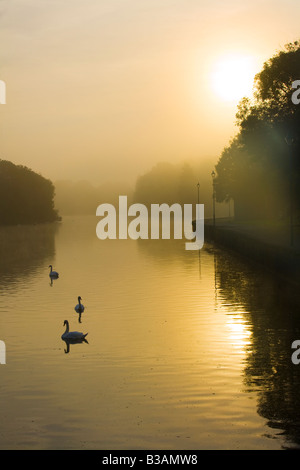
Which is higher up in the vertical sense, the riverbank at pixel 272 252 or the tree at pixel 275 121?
the tree at pixel 275 121

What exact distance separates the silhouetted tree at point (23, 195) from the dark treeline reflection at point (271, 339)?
107 m

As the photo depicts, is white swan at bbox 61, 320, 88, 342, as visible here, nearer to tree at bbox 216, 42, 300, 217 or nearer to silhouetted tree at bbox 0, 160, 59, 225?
tree at bbox 216, 42, 300, 217

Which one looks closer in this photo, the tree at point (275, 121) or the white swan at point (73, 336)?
the white swan at point (73, 336)

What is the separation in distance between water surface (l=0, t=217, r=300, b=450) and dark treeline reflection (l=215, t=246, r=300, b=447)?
0.11 feet

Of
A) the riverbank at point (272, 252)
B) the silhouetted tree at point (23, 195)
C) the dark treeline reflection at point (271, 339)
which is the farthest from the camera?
the silhouetted tree at point (23, 195)

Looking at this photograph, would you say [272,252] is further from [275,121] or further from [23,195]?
[23,195]

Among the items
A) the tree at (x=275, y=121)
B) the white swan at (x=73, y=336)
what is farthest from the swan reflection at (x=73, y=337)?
the tree at (x=275, y=121)

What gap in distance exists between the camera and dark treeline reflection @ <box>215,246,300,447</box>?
10.9 m

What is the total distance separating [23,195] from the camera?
5541 inches

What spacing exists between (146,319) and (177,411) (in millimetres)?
9449

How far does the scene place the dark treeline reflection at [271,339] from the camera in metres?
10.9

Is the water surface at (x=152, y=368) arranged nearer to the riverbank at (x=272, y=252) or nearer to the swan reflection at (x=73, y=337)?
the swan reflection at (x=73, y=337)

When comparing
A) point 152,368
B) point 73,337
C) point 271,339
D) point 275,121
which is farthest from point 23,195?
point 152,368

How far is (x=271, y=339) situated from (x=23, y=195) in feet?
417
